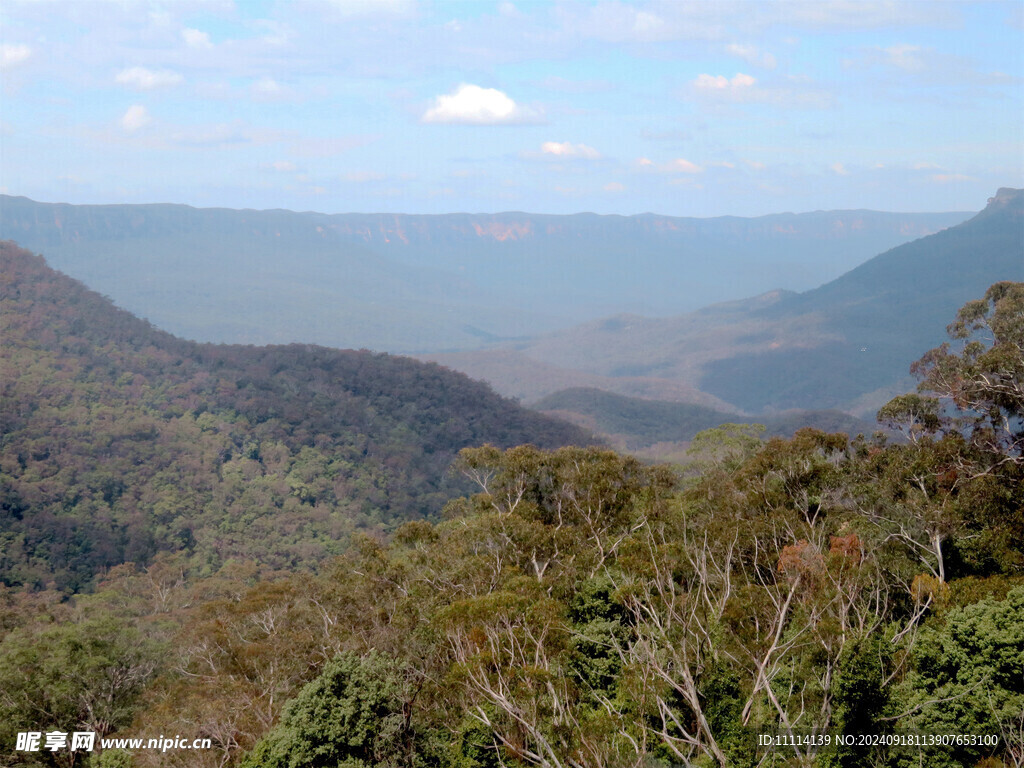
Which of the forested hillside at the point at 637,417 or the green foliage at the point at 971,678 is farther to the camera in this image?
the forested hillside at the point at 637,417

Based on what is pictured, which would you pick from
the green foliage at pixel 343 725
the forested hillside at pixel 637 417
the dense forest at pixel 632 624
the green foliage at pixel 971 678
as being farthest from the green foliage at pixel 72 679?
the forested hillside at pixel 637 417

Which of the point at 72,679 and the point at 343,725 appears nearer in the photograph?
the point at 343,725

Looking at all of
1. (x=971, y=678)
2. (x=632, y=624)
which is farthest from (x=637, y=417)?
(x=971, y=678)

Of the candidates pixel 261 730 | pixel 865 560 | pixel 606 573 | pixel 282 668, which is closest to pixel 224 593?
pixel 282 668

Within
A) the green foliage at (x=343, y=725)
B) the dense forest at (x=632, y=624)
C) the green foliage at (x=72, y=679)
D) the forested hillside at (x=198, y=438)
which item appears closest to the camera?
the dense forest at (x=632, y=624)

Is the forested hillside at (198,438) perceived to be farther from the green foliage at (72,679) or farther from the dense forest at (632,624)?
the green foliage at (72,679)

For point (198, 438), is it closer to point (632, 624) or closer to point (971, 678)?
point (632, 624)

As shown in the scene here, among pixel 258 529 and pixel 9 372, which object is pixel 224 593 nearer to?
pixel 258 529

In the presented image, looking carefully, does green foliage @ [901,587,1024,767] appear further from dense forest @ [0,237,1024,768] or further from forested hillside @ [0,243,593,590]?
forested hillside @ [0,243,593,590]
